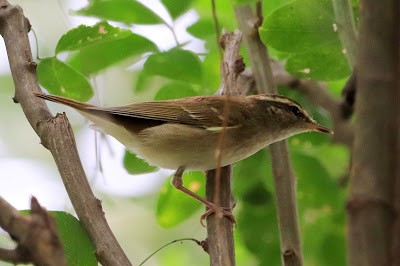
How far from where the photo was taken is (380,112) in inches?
51.0

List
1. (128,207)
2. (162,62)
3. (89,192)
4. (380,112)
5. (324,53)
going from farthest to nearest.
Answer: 1. (128,207)
2. (162,62)
3. (324,53)
4. (89,192)
5. (380,112)

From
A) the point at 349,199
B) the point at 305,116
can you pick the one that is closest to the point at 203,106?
the point at 305,116

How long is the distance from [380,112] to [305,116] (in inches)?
118

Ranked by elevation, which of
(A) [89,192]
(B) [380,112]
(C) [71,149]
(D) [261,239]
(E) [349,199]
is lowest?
(E) [349,199]

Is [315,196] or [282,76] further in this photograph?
[282,76]

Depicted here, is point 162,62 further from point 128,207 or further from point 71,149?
point 128,207

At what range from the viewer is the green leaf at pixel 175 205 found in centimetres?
406

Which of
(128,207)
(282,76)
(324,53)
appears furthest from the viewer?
(128,207)

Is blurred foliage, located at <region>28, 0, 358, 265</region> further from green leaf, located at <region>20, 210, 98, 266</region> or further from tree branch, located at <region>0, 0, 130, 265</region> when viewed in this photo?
green leaf, located at <region>20, 210, 98, 266</region>

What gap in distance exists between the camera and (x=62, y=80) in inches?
135

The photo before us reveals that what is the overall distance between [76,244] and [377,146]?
1576mm

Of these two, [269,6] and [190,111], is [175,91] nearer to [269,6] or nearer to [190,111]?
[190,111]

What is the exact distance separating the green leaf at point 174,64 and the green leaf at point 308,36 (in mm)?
562

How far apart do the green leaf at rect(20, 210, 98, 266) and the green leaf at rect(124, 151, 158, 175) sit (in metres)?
1.46
